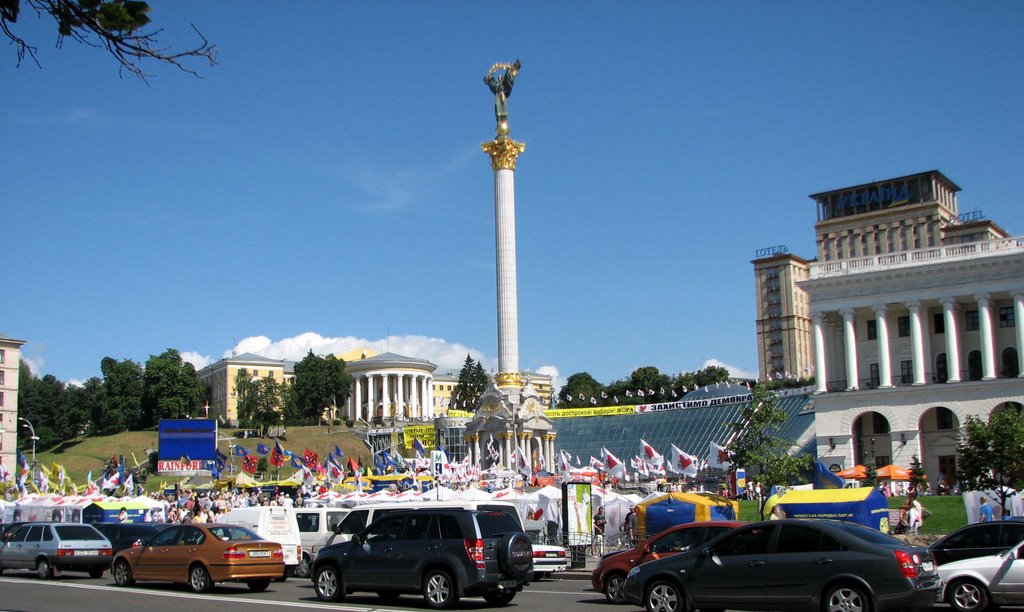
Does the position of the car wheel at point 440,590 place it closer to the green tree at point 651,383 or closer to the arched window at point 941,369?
the arched window at point 941,369

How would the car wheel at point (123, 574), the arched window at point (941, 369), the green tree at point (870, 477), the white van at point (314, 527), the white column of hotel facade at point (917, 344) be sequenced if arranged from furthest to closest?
the arched window at point (941, 369) < the white column of hotel facade at point (917, 344) < the green tree at point (870, 477) < the white van at point (314, 527) < the car wheel at point (123, 574)

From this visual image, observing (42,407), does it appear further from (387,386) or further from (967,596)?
(967,596)

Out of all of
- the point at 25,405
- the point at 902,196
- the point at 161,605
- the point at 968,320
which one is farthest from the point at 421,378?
the point at 161,605

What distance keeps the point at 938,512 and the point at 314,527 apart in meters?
22.1

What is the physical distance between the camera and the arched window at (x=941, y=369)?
60.6 m

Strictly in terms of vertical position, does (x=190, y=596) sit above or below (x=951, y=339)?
below

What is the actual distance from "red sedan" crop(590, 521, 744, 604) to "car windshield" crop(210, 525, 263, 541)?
7243 mm

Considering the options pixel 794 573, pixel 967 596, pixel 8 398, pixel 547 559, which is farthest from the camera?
pixel 8 398

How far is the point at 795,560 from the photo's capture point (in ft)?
46.3

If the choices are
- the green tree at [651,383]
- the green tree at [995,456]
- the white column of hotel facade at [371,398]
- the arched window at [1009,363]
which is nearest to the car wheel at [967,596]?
the green tree at [995,456]

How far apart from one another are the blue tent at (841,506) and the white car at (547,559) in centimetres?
575

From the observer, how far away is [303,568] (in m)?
24.9

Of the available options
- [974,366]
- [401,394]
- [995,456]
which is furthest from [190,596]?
[401,394]

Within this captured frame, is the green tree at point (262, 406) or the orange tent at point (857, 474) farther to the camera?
the green tree at point (262, 406)
